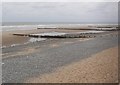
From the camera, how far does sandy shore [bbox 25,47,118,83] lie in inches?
485

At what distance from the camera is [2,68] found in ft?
50.8

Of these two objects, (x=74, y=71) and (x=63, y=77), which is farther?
A: (x=74, y=71)

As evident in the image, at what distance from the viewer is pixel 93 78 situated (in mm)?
12539

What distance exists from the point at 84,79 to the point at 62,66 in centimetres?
359

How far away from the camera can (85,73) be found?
1362 cm

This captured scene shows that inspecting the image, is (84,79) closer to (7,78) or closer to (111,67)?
(111,67)

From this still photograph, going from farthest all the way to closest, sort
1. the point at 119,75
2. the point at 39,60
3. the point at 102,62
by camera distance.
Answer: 1. the point at 39,60
2. the point at 102,62
3. the point at 119,75

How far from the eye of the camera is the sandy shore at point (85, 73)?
1231cm

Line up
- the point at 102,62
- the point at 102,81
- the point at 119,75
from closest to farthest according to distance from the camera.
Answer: the point at 102,81 < the point at 119,75 < the point at 102,62

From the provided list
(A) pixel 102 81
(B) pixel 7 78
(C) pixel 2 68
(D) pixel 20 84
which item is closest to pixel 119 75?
(A) pixel 102 81

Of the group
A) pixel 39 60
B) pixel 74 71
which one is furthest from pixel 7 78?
pixel 39 60

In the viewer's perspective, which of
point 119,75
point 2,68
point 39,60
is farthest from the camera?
point 39,60

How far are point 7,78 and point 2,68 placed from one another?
254 centimetres

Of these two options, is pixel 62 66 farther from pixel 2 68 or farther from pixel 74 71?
pixel 2 68
